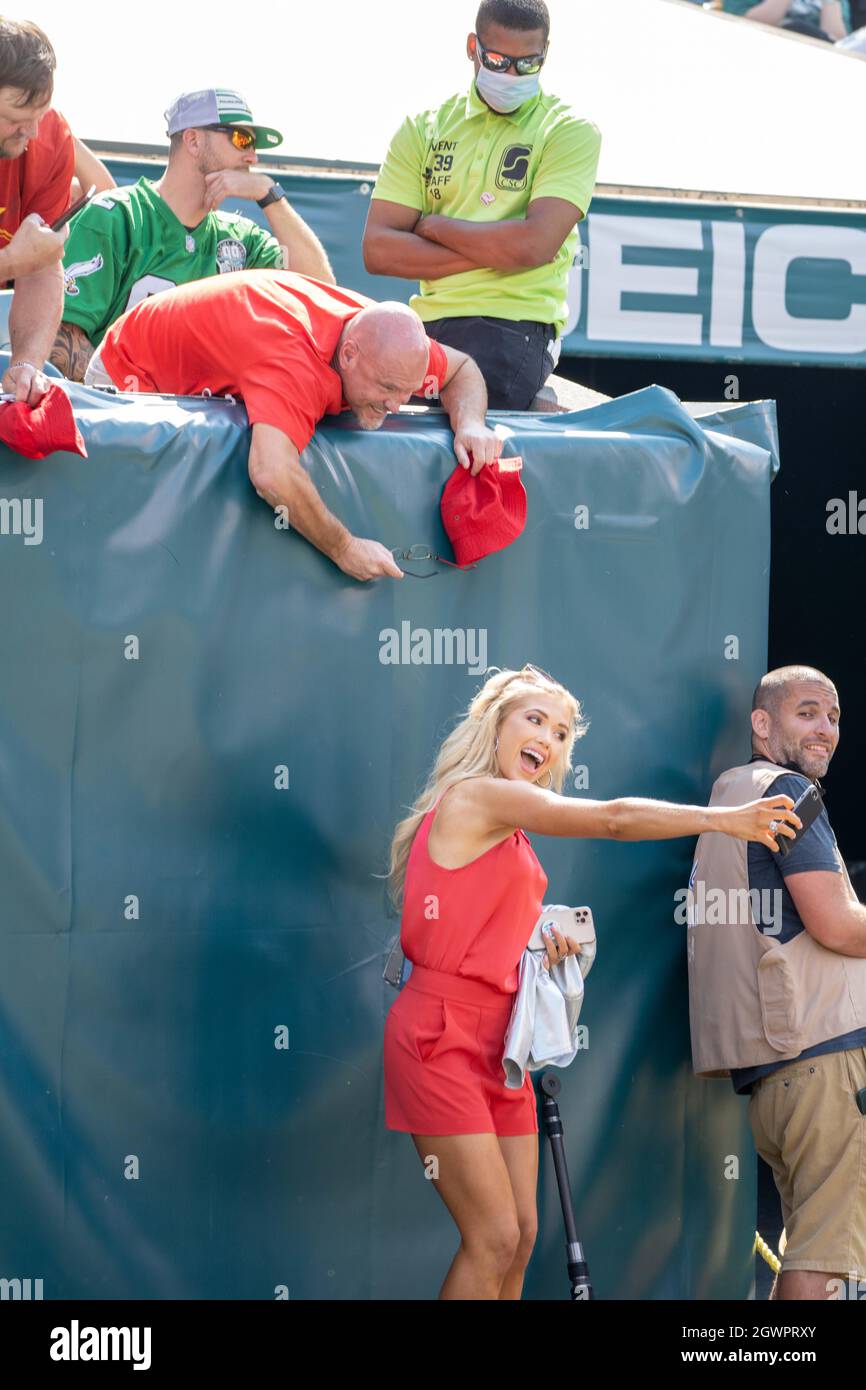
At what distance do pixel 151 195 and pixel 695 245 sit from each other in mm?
2018

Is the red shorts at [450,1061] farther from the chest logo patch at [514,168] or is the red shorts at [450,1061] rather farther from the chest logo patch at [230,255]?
the chest logo patch at [230,255]

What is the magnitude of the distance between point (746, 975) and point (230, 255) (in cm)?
242

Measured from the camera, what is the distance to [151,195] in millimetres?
4895

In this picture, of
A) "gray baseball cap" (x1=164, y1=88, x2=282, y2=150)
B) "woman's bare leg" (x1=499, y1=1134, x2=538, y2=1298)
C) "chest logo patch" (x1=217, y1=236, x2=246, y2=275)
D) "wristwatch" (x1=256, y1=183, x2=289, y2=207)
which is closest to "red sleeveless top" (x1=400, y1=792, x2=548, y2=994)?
"woman's bare leg" (x1=499, y1=1134, x2=538, y2=1298)

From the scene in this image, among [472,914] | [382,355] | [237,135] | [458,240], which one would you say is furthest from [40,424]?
[237,135]

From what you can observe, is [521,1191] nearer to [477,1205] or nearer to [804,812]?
[477,1205]

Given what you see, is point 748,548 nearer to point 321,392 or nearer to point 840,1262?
point 321,392

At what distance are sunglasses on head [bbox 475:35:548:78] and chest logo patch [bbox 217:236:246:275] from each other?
0.86 meters

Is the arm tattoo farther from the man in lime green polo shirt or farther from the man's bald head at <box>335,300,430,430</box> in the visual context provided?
the man's bald head at <box>335,300,430,430</box>

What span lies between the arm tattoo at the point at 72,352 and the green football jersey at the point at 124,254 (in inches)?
1.0

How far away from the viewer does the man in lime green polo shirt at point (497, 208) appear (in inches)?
184

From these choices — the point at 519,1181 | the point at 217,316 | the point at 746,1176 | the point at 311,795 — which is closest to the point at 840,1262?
the point at 746,1176

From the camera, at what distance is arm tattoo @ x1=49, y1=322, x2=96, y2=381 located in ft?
15.2

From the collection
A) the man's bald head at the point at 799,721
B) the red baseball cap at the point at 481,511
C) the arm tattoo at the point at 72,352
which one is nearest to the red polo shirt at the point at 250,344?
the red baseball cap at the point at 481,511
